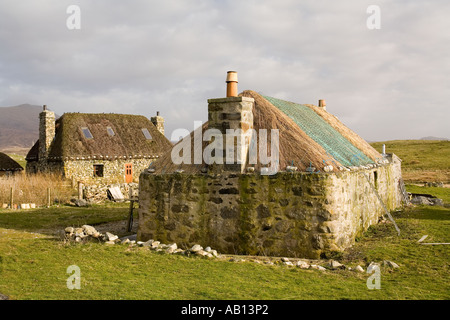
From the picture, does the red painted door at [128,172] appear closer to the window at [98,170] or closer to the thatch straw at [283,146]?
the window at [98,170]

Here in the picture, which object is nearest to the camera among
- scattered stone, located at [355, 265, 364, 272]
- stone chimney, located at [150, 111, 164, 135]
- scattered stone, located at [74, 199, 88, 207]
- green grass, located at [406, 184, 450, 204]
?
scattered stone, located at [355, 265, 364, 272]

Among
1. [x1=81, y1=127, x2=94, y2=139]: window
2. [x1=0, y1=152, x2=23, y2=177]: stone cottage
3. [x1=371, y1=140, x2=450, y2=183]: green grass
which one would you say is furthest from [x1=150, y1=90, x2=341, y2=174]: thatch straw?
[x1=371, y1=140, x2=450, y2=183]: green grass

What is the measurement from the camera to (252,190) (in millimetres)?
10383

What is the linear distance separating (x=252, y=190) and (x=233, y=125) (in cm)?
179

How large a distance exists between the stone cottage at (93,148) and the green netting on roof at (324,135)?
1746cm

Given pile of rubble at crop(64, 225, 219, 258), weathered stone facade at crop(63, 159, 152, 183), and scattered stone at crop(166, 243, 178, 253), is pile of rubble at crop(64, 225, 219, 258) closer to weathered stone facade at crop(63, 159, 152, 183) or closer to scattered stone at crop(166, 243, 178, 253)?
scattered stone at crop(166, 243, 178, 253)

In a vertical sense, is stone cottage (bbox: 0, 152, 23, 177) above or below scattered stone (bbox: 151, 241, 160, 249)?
above

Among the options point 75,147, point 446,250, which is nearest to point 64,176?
point 75,147

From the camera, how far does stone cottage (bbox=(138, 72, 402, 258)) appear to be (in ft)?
32.7

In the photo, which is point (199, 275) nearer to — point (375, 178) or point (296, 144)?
point (296, 144)

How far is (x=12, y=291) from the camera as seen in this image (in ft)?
23.7

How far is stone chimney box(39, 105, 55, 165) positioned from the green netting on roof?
20.0 m

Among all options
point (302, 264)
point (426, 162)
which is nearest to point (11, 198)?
point (302, 264)
